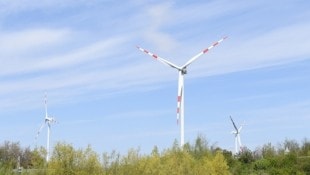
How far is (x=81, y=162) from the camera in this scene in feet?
108

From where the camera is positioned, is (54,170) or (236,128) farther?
(236,128)

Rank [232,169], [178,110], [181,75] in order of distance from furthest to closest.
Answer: [232,169] → [181,75] → [178,110]

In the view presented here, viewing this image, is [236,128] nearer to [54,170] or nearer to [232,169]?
[232,169]

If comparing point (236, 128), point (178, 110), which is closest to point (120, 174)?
point (178, 110)

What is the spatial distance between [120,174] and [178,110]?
17.5 m

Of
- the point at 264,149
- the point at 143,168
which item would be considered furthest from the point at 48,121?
the point at 264,149

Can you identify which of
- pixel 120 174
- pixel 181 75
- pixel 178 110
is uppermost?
pixel 181 75

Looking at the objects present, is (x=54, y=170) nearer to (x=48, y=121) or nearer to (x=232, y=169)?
(x=48, y=121)

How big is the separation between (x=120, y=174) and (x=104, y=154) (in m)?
1.69

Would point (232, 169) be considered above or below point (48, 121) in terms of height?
below

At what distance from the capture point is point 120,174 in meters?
35.4

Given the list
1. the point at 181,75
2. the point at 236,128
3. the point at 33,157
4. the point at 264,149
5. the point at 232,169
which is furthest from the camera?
the point at 264,149

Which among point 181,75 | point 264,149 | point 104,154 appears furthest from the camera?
point 264,149

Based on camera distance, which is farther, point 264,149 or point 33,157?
point 264,149
